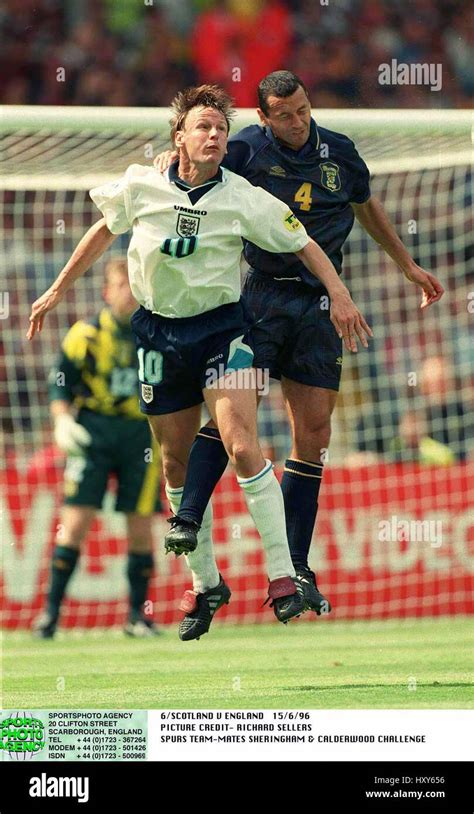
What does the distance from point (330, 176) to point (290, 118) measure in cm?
31

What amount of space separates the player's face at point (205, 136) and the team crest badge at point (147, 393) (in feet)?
3.12

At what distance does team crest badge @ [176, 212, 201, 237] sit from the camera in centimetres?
568

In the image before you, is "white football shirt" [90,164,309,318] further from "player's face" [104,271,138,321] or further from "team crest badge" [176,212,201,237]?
"player's face" [104,271,138,321]

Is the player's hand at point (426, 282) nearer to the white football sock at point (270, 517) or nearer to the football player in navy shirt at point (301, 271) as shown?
the football player in navy shirt at point (301, 271)

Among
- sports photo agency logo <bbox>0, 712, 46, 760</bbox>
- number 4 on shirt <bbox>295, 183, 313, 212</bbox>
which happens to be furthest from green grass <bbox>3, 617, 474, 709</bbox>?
number 4 on shirt <bbox>295, 183, 313, 212</bbox>

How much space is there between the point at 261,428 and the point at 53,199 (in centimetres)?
402

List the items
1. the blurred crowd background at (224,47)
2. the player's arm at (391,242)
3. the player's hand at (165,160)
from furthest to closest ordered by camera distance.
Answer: the blurred crowd background at (224,47), the player's arm at (391,242), the player's hand at (165,160)

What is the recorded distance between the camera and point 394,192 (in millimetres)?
12266

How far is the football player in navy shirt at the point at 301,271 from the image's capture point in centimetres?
615

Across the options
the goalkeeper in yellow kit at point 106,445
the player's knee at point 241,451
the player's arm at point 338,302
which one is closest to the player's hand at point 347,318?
the player's arm at point 338,302

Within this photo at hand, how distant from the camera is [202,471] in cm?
586

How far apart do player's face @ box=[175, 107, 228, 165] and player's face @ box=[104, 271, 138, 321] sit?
142 inches

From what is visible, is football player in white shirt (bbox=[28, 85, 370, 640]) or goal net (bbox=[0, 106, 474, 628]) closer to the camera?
football player in white shirt (bbox=[28, 85, 370, 640])
